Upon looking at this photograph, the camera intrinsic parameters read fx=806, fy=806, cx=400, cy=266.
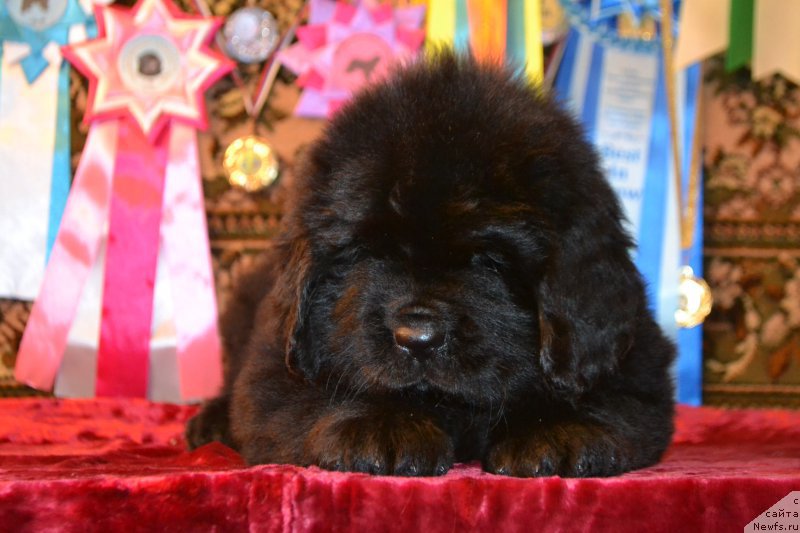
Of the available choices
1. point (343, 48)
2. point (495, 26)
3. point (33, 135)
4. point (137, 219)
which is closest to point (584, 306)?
point (495, 26)

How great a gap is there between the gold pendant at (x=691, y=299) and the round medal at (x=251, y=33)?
2165mm

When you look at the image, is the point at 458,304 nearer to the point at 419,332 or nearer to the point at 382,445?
the point at 419,332

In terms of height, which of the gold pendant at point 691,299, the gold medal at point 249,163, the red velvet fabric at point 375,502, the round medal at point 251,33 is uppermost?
the round medal at point 251,33

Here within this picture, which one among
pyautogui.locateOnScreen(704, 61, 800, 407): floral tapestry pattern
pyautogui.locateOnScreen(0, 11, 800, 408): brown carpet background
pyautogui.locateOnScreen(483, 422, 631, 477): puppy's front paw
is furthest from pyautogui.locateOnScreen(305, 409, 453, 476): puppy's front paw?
pyautogui.locateOnScreen(704, 61, 800, 407): floral tapestry pattern

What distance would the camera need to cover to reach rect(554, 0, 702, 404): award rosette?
3.74 meters

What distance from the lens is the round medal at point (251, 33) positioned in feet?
12.4

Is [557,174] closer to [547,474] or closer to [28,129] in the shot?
[547,474]

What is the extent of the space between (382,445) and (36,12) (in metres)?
3.01

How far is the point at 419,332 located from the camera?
5.25 ft

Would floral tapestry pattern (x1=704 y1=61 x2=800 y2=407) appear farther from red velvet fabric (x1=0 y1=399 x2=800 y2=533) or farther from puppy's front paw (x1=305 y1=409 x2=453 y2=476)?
puppy's front paw (x1=305 y1=409 x2=453 y2=476)

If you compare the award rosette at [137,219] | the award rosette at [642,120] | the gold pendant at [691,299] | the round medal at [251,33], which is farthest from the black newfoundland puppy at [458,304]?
the round medal at [251,33]

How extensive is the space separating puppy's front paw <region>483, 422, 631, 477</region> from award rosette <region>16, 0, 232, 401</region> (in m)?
2.20

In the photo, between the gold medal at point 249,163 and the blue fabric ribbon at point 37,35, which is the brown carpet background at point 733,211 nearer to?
the gold medal at point 249,163

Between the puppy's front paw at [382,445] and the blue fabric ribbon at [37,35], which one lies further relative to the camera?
the blue fabric ribbon at [37,35]
